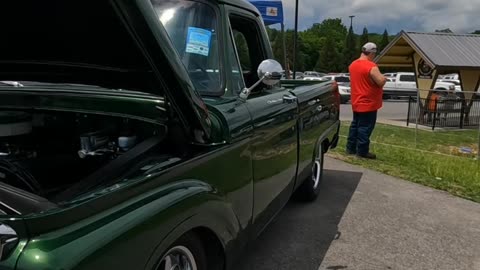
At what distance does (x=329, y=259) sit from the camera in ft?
12.5

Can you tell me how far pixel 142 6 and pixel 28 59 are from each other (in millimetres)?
1203

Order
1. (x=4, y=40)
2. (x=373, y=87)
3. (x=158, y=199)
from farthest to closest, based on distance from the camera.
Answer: (x=373, y=87) → (x=4, y=40) → (x=158, y=199)

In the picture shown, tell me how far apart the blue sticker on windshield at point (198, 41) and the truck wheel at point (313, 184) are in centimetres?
242

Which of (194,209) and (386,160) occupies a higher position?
(194,209)

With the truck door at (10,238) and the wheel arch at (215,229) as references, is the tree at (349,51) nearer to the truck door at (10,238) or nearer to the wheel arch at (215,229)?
the wheel arch at (215,229)

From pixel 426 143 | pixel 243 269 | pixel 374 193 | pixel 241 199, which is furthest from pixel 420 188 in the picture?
pixel 426 143

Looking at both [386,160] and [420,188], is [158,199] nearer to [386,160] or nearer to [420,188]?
[420,188]

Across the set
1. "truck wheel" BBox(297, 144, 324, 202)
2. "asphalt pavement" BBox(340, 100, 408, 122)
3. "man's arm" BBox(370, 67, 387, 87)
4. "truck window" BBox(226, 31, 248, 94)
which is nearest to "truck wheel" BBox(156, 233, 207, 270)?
"truck window" BBox(226, 31, 248, 94)

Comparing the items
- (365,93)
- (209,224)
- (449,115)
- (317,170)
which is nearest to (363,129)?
(365,93)

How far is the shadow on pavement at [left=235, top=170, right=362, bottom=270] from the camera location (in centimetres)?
373

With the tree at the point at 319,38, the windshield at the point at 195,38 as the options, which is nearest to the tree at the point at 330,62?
the tree at the point at 319,38

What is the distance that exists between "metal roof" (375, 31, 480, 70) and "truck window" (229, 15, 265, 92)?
15.2 metres

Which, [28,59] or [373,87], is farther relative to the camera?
[373,87]

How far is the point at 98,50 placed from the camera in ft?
8.44
